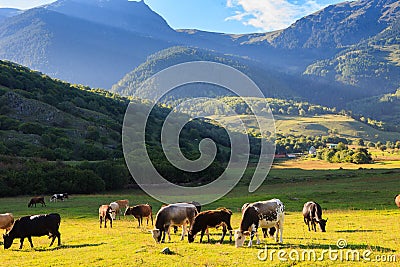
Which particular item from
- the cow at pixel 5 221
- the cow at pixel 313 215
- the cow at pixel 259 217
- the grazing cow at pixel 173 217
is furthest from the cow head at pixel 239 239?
the cow at pixel 5 221

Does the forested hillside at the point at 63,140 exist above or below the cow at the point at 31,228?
above

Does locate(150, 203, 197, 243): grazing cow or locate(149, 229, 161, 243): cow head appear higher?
locate(150, 203, 197, 243): grazing cow

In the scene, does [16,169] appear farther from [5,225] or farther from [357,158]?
[357,158]

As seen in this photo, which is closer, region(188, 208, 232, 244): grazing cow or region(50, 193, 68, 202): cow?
region(188, 208, 232, 244): grazing cow

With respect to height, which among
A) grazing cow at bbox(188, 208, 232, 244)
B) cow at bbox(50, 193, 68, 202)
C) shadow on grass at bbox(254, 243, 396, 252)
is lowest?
cow at bbox(50, 193, 68, 202)

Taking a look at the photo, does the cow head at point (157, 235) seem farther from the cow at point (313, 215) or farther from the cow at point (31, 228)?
the cow at point (313, 215)

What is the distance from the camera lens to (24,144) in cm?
9094

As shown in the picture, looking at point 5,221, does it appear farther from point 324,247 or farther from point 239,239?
point 324,247

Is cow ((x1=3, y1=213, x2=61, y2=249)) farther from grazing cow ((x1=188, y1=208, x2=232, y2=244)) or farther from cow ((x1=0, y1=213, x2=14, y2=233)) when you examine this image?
grazing cow ((x1=188, y1=208, x2=232, y2=244))

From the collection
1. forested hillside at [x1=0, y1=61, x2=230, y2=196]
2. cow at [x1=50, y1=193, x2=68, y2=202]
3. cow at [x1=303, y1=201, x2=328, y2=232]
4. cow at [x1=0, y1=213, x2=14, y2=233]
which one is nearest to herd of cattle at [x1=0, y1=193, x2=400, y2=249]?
cow at [x1=0, y1=213, x2=14, y2=233]

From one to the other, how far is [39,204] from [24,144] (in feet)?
171

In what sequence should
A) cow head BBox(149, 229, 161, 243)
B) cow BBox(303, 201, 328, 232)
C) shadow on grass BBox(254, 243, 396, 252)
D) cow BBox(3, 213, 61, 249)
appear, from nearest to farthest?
1. shadow on grass BBox(254, 243, 396, 252)
2. cow head BBox(149, 229, 161, 243)
3. cow BBox(3, 213, 61, 249)
4. cow BBox(303, 201, 328, 232)

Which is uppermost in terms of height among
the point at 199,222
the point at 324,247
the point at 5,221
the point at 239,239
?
the point at 199,222

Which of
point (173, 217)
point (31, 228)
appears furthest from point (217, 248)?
point (31, 228)
